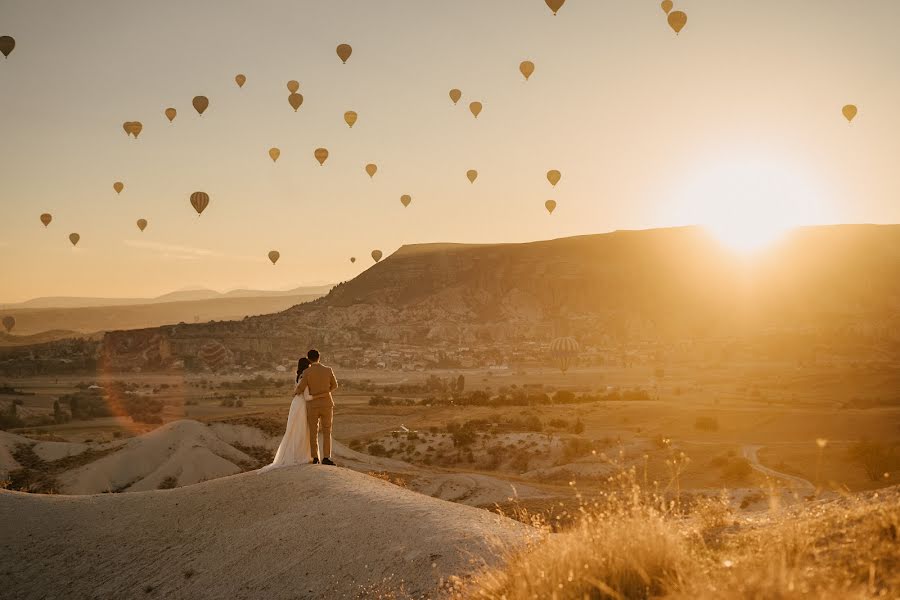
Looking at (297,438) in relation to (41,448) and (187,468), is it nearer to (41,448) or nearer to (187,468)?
(187,468)

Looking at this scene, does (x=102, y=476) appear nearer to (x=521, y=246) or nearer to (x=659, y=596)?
(x=659, y=596)

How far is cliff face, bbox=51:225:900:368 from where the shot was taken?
328 ft

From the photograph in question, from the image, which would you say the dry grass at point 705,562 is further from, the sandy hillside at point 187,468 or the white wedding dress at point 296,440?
the sandy hillside at point 187,468

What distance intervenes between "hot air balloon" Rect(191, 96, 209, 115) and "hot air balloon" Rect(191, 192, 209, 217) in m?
8.22

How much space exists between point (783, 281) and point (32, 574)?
122959mm

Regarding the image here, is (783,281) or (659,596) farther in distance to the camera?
(783,281)

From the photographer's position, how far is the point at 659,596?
5465 mm

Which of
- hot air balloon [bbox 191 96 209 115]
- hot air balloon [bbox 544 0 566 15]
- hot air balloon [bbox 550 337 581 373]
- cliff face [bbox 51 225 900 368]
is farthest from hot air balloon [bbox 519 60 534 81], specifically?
cliff face [bbox 51 225 900 368]

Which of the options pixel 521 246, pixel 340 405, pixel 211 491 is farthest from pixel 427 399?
pixel 521 246

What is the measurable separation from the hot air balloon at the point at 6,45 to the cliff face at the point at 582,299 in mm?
56896

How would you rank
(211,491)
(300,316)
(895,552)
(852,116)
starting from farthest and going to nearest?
→ (300,316) < (852,116) < (211,491) < (895,552)

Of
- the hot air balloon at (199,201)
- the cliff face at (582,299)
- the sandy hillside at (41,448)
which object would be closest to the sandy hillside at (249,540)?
the sandy hillside at (41,448)

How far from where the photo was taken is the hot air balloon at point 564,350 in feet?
292

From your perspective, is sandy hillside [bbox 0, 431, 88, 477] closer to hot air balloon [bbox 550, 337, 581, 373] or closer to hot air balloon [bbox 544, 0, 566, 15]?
hot air balloon [bbox 544, 0, 566, 15]
